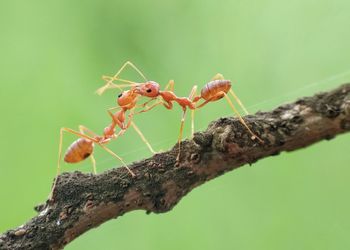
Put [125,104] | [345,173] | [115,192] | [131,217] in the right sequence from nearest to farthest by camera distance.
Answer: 1. [115,192]
2. [125,104]
3. [345,173]
4. [131,217]

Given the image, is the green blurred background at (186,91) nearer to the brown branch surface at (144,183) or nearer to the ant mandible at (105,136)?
the ant mandible at (105,136)

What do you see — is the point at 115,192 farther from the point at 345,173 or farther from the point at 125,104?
the point at 345,173

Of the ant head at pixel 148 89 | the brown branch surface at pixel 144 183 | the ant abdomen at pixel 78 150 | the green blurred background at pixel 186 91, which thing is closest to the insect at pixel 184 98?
the ant head at pixel 148 89

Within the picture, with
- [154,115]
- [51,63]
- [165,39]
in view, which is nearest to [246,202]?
[154,115]

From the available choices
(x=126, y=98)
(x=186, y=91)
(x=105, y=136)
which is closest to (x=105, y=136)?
(x=105, y=136)

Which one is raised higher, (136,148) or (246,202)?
(136,148)
